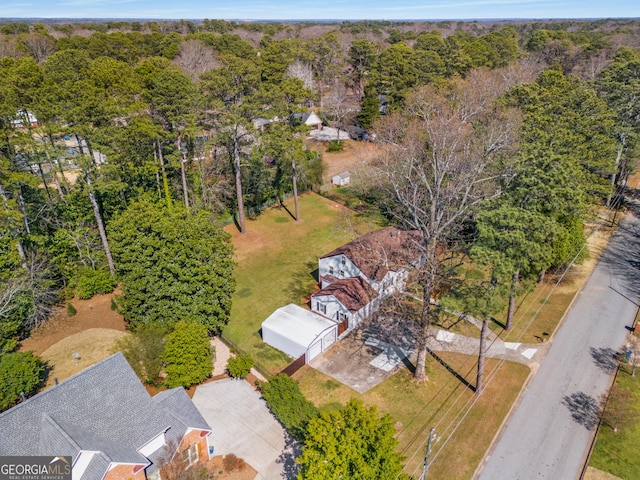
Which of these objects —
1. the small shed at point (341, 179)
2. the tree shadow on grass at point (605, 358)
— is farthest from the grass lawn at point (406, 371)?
the small shed at point (341, 179)

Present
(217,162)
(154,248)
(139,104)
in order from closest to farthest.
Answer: (154,248)
(139,104)
(217,162)

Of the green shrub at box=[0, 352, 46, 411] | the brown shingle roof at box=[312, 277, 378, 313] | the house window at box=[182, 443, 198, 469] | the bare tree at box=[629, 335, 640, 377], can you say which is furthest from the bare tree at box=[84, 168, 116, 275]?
the bare tree at box=[629, 335, 640, 377]

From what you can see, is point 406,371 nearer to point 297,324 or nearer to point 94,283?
point 297,324

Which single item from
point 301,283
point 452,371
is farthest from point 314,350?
point 301,283

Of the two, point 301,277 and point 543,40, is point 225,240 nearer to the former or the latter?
point 301,277

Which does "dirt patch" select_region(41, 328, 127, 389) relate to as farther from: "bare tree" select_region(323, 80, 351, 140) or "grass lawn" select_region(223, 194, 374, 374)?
"bare tree" select_region(323, 80, 351, 140)

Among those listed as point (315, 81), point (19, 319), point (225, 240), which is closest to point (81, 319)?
point (19, 319)
